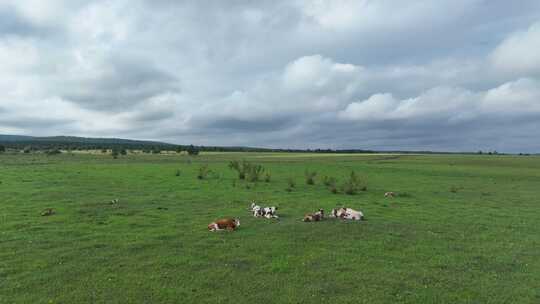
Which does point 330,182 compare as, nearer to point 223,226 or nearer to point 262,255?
point 223,226

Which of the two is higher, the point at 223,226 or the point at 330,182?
the point at 330,182

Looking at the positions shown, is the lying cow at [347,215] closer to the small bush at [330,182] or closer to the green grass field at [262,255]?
the green grass field at [262,255]

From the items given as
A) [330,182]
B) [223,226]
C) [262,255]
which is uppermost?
[330,182]

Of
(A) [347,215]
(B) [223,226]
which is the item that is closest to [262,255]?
(B) [223,226]

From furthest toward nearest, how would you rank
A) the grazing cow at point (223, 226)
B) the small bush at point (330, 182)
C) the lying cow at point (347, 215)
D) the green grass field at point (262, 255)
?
1. the small bush at point (330, 182)
2. the lying cow at point (347, 215)
3. the grazing cow at point (223, 226)
4. the green grass field at point (262, 255)

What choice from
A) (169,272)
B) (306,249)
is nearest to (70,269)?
(169,272)

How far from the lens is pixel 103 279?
7.74m

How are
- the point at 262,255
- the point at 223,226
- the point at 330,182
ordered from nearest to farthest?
1. the point at 262,255
2. the point at 223,226
3. the point at 330,182

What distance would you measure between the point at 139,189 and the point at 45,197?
586cm

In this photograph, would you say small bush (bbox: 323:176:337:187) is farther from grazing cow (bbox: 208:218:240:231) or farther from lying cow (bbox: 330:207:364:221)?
grazing cow (bbox: 208:218:240:231)

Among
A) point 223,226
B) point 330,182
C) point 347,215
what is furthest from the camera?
point 330,182

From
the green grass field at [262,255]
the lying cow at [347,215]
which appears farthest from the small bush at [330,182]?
the lying cow at [347,215]

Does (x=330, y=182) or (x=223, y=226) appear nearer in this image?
(x=223, y=226)

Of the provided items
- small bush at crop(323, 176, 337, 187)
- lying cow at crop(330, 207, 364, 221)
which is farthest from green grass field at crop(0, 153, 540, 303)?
small bush at crop(323, 176, 337, 187)
